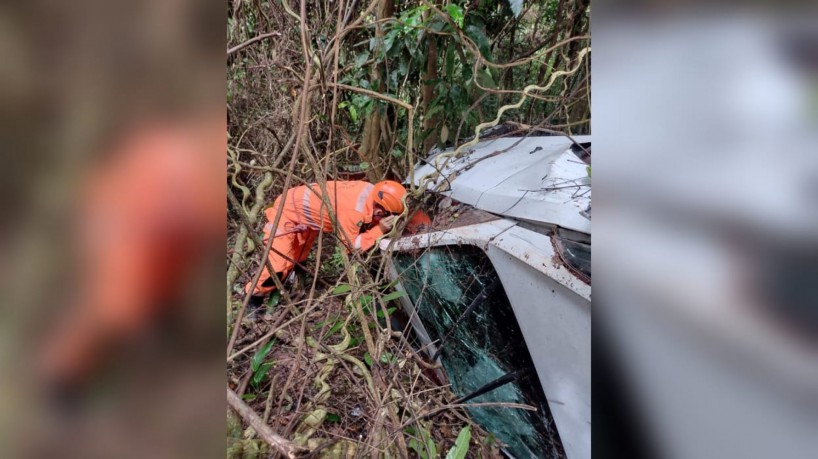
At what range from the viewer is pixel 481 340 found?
1749 millimetres

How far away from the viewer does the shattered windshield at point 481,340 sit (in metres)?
1.58

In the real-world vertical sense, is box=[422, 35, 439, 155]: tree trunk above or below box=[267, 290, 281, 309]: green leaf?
above

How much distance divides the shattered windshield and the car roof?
0.26 m

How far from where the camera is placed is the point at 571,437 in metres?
1.40

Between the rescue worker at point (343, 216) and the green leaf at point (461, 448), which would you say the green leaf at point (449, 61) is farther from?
the green leaf at point (461, 448)

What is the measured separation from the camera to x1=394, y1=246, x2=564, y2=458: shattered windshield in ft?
5.18

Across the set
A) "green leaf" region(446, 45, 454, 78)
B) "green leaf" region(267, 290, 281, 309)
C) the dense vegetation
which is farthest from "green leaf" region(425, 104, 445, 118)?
"green leaf" region(267, 290, 281, 309)

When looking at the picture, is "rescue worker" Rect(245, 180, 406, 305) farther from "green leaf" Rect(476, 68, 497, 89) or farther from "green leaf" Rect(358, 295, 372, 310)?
"green leaf" Rect(476, 68, 497, 89)

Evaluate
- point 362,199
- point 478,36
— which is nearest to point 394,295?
point 362,199
